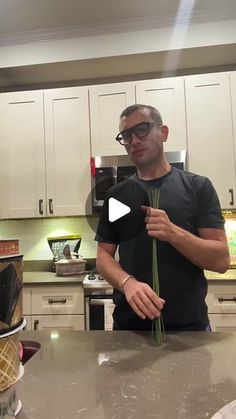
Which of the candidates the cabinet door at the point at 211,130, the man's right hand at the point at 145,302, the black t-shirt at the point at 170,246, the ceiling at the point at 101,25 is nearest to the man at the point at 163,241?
the black t-shirt at the point at 170,246

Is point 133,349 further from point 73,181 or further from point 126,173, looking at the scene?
point 73,181

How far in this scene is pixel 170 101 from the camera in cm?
275

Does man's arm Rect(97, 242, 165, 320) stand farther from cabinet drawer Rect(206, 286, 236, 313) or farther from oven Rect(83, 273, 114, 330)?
cabinet drawer Rect(206, 286, 236, 313)

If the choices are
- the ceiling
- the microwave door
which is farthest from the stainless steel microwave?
the ceiling

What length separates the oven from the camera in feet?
7.85

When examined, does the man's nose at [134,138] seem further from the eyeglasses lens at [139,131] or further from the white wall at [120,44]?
the white wall at [120,44]

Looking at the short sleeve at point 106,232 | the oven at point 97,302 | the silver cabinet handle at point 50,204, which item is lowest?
the oven at point 97,302

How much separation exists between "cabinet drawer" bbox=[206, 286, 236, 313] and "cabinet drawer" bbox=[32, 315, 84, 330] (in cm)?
90

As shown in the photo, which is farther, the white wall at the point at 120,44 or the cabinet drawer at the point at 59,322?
the white wall at the point at 120,44

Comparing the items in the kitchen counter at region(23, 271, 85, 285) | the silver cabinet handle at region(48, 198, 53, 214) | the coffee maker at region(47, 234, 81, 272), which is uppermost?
the silver cabinet handle at region(48, 198, 53, 214)

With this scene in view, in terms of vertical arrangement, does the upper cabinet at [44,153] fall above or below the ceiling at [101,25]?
below

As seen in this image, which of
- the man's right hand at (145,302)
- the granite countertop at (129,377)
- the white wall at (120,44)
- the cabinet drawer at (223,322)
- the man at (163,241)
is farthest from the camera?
the white wall at (120,44)

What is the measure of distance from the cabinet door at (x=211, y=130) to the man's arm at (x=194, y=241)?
1541mm

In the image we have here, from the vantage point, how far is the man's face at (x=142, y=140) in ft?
4.09
